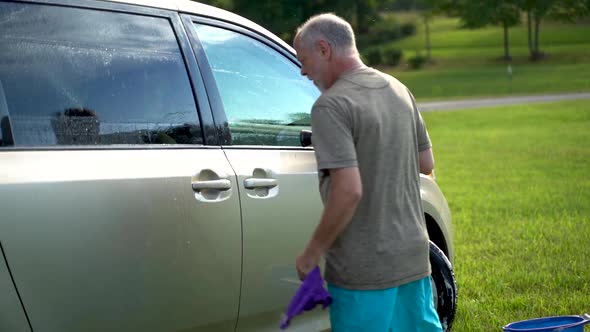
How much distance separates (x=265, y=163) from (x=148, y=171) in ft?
2.34

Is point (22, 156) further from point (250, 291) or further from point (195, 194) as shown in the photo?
point (250, 291)

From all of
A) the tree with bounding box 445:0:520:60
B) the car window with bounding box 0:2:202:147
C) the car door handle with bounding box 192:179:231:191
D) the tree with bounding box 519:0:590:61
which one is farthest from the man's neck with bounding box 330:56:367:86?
the tree with bounding box 445:0:520:60

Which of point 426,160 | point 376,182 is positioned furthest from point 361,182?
point 426,160

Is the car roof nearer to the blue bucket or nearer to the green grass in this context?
the blue bucket

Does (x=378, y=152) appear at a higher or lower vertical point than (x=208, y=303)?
higher

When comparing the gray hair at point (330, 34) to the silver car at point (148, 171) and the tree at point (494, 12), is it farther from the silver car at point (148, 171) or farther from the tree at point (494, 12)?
the tree at point (494, 12)

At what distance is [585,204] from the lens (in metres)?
10.3

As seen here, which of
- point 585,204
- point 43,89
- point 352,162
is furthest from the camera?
point 585,204

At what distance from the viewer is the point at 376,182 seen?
3.37 m

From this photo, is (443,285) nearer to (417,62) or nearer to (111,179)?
(111,179)

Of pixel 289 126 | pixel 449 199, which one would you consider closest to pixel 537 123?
pixel 449 199

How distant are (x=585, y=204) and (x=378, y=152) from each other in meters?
7.49

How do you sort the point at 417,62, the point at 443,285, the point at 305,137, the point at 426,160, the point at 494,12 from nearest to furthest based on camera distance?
the point at 426,160 → the point at 305,137 → the point at 443,285 → the point at 417,62 → the point at 494,12

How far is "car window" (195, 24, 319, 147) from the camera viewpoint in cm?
423
